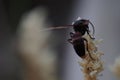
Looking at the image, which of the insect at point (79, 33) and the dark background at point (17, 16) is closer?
the insect at point (79, 33)

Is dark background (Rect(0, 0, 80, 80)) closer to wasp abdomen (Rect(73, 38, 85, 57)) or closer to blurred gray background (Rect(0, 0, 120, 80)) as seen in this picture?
blurred gray background (Rect(0, 0, 120, 80))

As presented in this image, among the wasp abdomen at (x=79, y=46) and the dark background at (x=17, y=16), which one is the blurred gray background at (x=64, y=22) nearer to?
the dark background at (x=17, y=16)

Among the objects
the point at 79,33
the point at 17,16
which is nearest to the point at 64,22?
the point at 17,16

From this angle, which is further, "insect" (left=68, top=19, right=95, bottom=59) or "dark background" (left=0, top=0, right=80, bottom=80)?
"dark background" (left=0, top=0, right=80, bottom=80)

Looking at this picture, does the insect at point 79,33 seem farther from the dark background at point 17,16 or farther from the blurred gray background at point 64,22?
the dark background at point 17,16

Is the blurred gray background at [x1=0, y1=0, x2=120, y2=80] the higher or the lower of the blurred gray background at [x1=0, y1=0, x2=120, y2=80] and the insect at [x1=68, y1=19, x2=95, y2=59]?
the lower

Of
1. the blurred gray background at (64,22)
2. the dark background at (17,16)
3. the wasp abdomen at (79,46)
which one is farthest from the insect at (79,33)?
the dark background at (17,16)

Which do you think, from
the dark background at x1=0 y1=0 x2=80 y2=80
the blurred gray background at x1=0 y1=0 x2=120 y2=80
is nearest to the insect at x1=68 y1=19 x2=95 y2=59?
the blurred gray background at x1=0 y1=0 x2=120 y2=80

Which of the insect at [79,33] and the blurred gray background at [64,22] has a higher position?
the insect at [79,33]

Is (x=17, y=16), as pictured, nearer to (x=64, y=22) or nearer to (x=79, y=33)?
(x=64, y=22)

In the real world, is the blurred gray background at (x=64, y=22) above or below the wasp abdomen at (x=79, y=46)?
below
